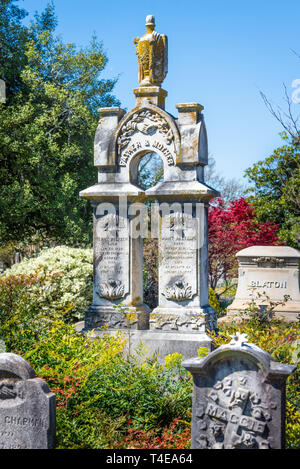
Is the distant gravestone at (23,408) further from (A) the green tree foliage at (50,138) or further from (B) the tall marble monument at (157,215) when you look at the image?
(A) the green tree foliage at (50,138)

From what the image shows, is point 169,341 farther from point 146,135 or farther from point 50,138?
point 50,138

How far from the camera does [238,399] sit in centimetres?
517

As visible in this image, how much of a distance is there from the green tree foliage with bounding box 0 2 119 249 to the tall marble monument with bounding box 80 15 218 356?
7.49 metres

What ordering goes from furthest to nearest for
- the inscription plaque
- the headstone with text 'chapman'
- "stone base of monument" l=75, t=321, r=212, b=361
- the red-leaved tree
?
the red-leaved tree, the headstone with text 'chapman', the inscription plaque, "stone base of monument" l=75, t=321, r=212, b=361

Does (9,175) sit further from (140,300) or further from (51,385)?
(51,385)

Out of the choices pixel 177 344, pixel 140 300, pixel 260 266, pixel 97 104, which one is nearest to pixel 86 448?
pixel 177 344

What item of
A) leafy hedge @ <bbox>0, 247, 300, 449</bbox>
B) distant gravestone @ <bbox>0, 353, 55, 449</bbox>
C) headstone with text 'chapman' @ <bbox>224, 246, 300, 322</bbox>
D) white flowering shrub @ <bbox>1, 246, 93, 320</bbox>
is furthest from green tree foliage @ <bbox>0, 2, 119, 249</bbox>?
distant gravestone @ <bbox>0, 353, 55, 449</bbox>

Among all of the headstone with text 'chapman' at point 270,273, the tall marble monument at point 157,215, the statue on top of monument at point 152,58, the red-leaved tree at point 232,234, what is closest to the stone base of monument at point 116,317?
the tall marble monument at point 157,215

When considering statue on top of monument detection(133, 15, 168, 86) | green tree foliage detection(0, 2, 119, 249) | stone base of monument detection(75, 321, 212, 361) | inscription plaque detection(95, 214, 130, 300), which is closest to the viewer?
stone base of monument detection(75, 321, 212, 361)

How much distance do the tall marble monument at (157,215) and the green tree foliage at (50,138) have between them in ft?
24.6

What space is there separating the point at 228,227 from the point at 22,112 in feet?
24.3

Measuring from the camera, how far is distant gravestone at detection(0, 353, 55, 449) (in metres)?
5.41

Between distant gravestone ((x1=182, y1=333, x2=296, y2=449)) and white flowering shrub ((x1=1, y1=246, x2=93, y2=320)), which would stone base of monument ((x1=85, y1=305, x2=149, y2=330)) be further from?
distant gravestone ((x1=182, y1=333, x2=296, y2=449))

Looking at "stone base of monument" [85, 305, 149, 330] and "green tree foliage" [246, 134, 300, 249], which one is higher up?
"green tree foliage" [246, 134, 300, 249]
